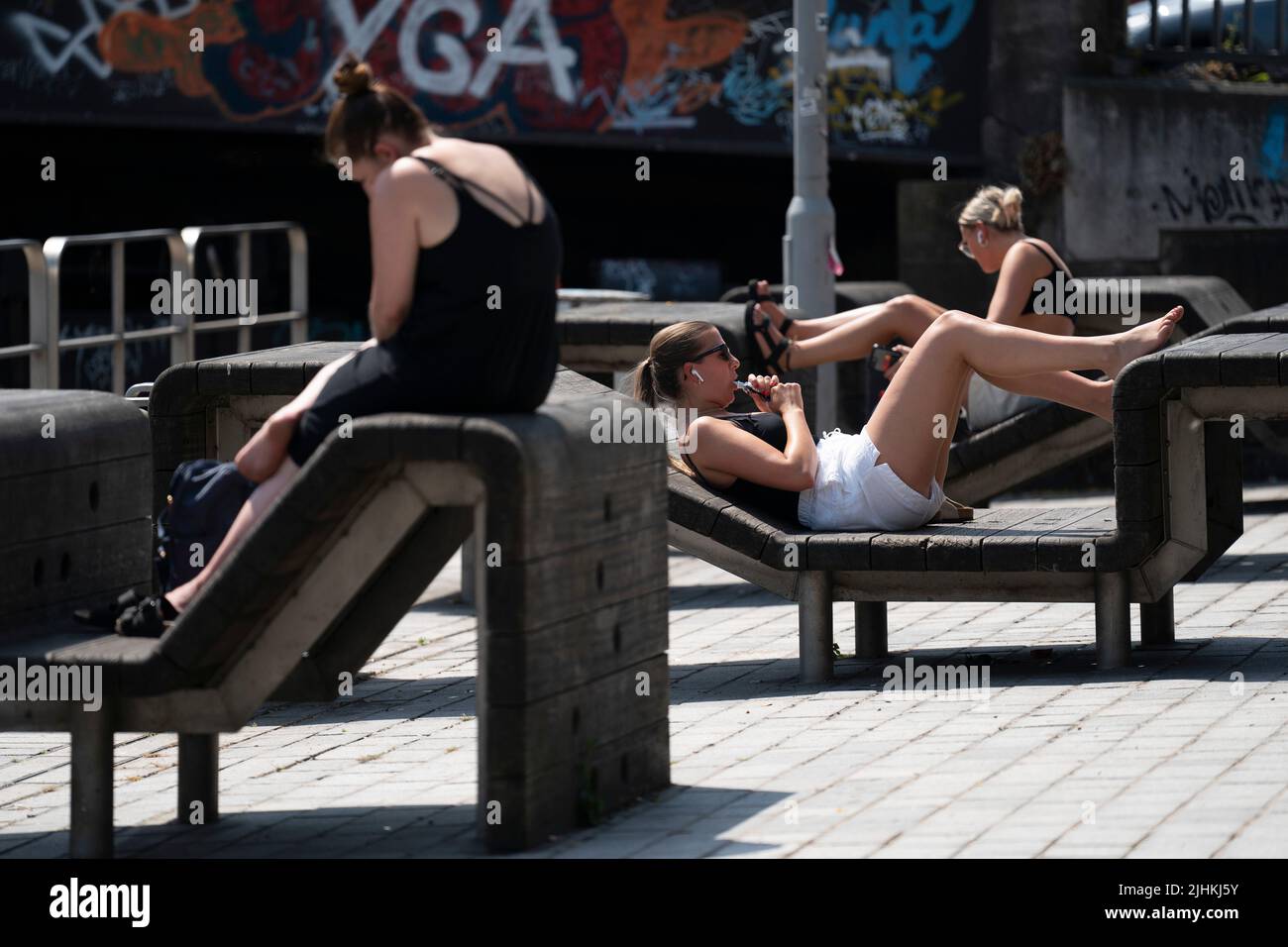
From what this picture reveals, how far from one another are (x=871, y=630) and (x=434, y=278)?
3492 mm

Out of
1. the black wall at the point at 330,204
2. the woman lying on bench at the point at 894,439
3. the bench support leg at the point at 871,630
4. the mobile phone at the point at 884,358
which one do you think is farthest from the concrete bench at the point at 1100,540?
the black wall at the point at 330,204

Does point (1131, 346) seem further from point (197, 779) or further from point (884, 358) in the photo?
point (197, 779)

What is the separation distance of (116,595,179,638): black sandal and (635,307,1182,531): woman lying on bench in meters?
2.87

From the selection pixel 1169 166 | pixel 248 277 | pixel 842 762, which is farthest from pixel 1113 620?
pixel 1169 166

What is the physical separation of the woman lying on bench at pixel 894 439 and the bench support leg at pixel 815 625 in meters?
0.27

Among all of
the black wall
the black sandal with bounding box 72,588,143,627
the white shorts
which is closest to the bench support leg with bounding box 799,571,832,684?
the white shorts

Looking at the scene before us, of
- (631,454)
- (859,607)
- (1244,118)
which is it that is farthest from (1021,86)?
(631,454)

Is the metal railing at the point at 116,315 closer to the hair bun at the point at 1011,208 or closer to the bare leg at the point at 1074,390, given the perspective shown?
the hair bun at the point at 1011,208

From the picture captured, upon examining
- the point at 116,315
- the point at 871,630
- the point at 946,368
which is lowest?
the point at 871,630

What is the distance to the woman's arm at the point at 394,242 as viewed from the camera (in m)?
5.38

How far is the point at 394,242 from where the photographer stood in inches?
213

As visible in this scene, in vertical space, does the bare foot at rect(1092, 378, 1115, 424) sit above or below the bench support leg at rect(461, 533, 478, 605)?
above

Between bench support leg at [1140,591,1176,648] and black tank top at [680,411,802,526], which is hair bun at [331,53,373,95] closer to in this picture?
black tank top at [680,411,802,526]

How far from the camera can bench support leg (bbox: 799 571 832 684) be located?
7.90 m
